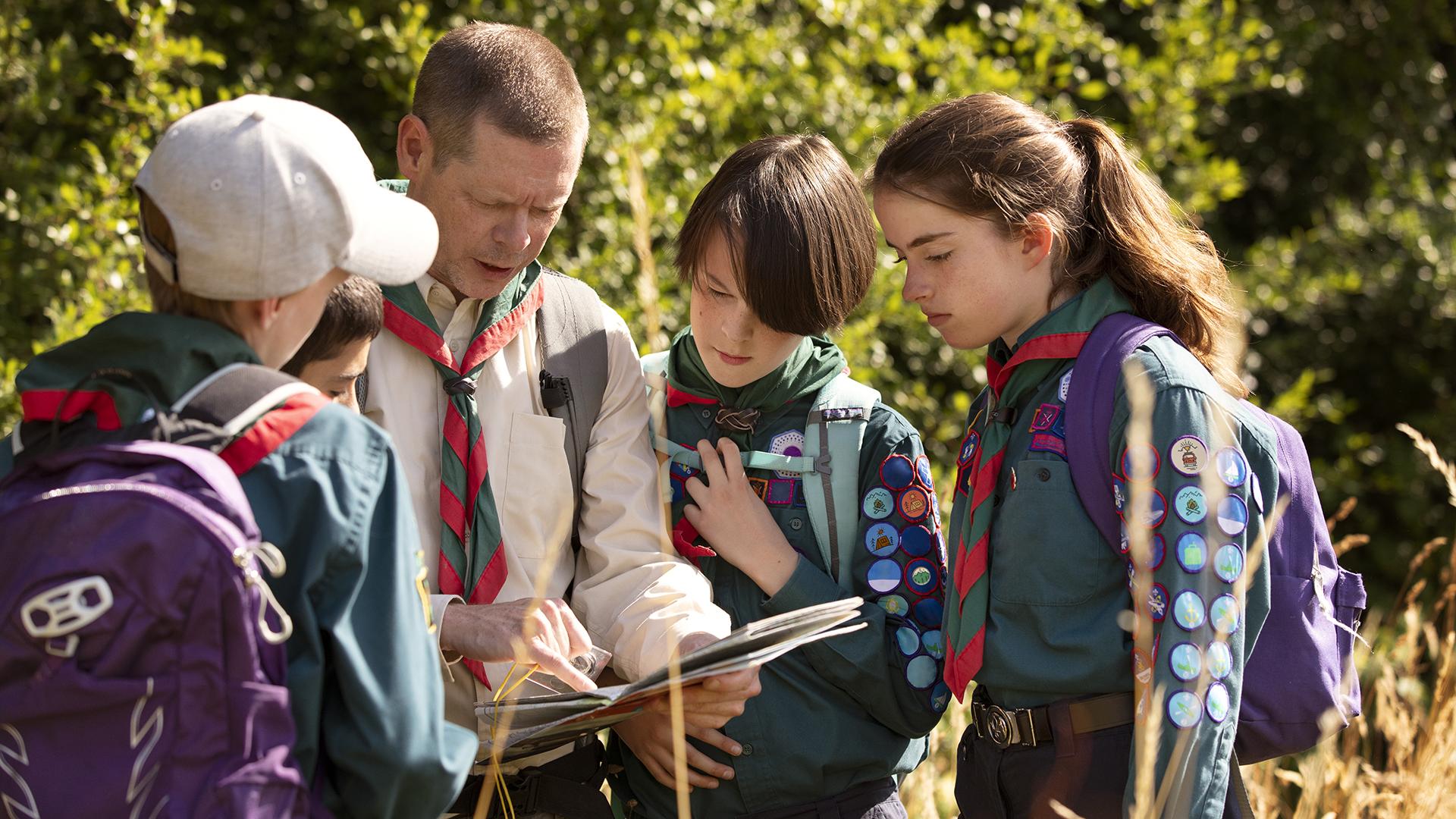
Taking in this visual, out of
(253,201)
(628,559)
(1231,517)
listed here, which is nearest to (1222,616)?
(1231,517)

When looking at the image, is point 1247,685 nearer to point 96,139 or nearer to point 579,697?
point 579,697

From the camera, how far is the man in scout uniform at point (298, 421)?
1.43 metres

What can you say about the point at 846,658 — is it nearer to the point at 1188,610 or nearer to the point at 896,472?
the point at 896,472

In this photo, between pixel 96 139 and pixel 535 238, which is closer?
pixel 535 238

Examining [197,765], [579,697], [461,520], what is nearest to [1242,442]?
[579,697]

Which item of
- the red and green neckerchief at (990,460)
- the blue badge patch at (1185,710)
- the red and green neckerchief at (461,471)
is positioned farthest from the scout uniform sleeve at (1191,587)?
the red and green neckerchief at (461,471)

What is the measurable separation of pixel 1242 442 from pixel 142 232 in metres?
1.73

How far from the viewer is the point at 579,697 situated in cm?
197

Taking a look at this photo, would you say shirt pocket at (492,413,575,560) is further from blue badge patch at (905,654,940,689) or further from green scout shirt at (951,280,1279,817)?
green scout shirt at (951,280,1279,817)

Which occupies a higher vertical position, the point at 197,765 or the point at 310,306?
the point at 310,306

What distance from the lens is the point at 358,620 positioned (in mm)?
1466

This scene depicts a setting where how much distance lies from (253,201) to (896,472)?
1.38 meters

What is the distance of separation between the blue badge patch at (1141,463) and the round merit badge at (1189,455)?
1.0 inches

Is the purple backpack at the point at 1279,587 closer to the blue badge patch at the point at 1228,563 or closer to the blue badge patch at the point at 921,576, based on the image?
the blue badge patch at the point at 1228,563
